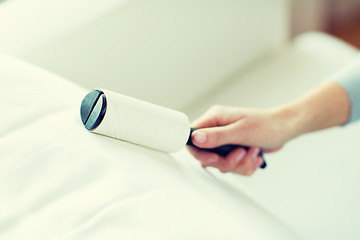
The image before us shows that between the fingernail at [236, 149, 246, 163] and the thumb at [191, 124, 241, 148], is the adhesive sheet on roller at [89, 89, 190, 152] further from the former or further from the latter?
the fingernail at [236, 149, 246, 163]

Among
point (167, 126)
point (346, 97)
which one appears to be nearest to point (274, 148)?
point (346, 97)

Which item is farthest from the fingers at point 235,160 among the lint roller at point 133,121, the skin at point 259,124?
the lint roller at point 133,121

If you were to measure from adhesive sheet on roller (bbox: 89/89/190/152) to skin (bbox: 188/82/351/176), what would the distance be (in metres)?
0.07

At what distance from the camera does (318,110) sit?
0.75 meters

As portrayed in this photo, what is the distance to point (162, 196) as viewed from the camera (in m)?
0.45

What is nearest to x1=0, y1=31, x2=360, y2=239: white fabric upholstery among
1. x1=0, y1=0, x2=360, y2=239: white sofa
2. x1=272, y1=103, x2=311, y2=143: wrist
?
x1=0, y1=0, x2=360, y2=239: white sofa

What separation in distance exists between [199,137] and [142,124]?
12cm

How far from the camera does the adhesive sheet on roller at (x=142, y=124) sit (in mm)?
473

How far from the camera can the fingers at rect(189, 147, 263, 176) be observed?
649 millimetres

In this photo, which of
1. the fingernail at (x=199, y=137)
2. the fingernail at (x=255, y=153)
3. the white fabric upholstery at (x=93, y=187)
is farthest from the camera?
the fingernail at (x=255, y=153)

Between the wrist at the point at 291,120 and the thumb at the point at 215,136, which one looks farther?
the wrist at the point at 291,120

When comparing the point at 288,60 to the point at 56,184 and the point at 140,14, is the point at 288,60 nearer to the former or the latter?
the point at 140,14

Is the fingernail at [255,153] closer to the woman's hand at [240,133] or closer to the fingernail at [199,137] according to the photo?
the woman's hand at [240,133]

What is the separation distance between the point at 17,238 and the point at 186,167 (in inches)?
8.8
